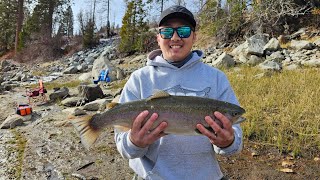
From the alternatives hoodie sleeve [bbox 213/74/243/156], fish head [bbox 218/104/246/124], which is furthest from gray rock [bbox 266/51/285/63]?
fish head [bbox 218/104/246/124]

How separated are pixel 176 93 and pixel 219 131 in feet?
1.66

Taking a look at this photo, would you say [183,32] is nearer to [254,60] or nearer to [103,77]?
[254,60]

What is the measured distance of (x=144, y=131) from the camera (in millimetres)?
2092

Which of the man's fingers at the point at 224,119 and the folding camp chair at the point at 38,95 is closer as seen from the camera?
the man's fingers at the point at 224,119

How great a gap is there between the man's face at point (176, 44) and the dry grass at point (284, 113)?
278 cm

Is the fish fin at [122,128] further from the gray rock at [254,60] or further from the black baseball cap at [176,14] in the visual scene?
the gray rock at [254,60]

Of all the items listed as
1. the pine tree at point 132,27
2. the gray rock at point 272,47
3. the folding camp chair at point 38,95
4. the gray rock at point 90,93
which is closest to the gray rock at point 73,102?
the gray rock at point 90,93

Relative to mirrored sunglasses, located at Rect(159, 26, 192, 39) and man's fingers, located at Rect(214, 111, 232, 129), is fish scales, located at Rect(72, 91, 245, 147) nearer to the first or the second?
man's fingers, located at Rect(214, 111, 232, 129)

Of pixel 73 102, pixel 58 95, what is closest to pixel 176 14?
pixel 73 102

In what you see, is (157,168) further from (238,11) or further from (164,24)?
(238,11)

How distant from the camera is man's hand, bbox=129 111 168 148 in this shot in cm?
206

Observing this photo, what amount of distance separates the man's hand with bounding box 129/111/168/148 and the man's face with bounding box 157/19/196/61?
1.97 ft

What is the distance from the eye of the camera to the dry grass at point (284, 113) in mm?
4578

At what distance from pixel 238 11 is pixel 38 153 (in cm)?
1537
